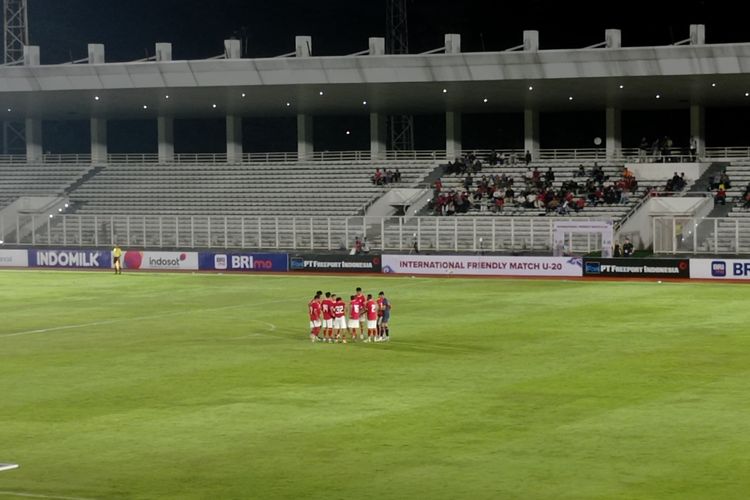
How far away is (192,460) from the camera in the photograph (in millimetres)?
19812

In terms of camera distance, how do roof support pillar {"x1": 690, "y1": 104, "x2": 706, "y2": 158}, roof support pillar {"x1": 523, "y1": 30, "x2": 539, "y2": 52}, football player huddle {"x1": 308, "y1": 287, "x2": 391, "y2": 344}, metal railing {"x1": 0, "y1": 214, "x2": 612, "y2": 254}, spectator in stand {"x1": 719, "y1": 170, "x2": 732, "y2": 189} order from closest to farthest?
football player huddle {"x1": 308, "y1": 287, "x2": 391, "y2": 344}
metal railing {"x1": 0, "y1": 214, "x2": 612, "y2": 254}
roof support pillar {"x1": 523, "y1": 30, "x2": 539, "y2": 52}
spectator in stand {"x1": 719, "y1": 170, "x2": 732, "y2": 189}
roof support pillar {"x1": 690, "y1": 104, "x2": 706, "y2": 158}

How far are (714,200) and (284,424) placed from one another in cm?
4709

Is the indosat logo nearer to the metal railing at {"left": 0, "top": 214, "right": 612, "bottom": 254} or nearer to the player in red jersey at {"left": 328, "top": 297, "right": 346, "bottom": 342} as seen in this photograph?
the metal railing at {"left": 0, "top": 214, "right": 612, "bottom": 254}

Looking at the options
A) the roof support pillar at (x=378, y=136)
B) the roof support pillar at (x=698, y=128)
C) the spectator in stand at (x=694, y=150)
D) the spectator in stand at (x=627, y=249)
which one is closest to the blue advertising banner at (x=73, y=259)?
the roof support pillar at (x=378, y=136)

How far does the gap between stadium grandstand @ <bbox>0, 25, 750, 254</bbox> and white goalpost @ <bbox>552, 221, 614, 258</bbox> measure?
1.17m

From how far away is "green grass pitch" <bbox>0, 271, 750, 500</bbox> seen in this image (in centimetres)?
1844

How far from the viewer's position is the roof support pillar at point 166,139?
83.9 metres

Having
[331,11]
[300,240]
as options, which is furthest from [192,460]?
[331,11]

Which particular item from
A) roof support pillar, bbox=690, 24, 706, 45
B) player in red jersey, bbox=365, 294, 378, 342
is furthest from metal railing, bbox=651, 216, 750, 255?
player in red jersey, bbox=365, 294, 378, 342

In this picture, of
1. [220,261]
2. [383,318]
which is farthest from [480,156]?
[383,318]

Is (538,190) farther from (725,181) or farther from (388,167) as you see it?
(388,167)

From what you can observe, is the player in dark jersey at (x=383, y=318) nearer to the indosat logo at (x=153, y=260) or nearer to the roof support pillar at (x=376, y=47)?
the indosat logo at (x=153, y=260)

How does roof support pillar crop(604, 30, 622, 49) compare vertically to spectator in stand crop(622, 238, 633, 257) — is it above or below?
above

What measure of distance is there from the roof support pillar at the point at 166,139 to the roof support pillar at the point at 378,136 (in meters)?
13.4
